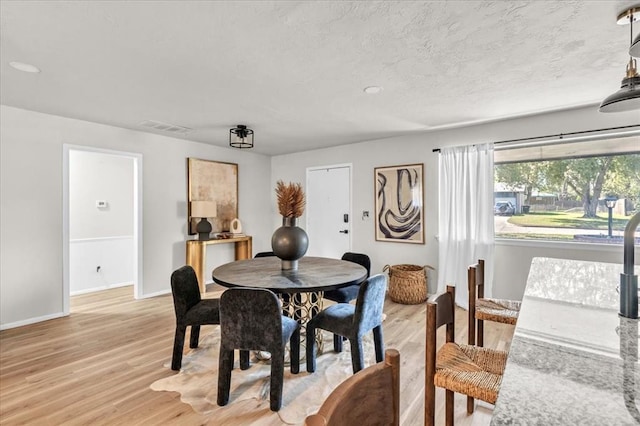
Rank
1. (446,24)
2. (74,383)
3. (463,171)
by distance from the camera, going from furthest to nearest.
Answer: (463,171)
(74,383)
(446,24)

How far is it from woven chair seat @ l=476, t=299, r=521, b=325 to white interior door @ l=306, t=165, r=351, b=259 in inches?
126

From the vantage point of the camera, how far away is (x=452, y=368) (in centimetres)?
139

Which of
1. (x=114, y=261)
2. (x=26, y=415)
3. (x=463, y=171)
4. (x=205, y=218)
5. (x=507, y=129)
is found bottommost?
(x=26, y=415)

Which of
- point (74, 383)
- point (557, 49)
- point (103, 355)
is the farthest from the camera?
point (103, 355)

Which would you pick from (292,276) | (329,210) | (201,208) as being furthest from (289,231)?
(329,210)

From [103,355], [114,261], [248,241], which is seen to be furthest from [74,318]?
[248,241]

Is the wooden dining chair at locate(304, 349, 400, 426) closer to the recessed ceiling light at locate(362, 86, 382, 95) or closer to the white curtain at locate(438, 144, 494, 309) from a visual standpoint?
the recessed ceiling light at locate(362, 86, 382, 95)

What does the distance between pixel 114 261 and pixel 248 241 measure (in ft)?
7.20

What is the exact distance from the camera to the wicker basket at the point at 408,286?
13.5 ft

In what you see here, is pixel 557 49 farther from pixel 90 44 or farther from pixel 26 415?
pixel 26 415

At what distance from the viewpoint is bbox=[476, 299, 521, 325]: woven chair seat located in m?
1.91

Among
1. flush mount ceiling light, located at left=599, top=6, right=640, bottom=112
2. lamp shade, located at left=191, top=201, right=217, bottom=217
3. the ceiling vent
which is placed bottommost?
lamp shade, located at left=191, top=201, right=217, bottom=217

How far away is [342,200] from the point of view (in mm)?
5348

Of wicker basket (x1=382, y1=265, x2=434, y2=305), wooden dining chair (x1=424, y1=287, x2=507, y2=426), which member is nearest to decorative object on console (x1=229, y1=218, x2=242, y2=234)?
wicker basket (x1=382, y1=265, x2=434, y2=305)
